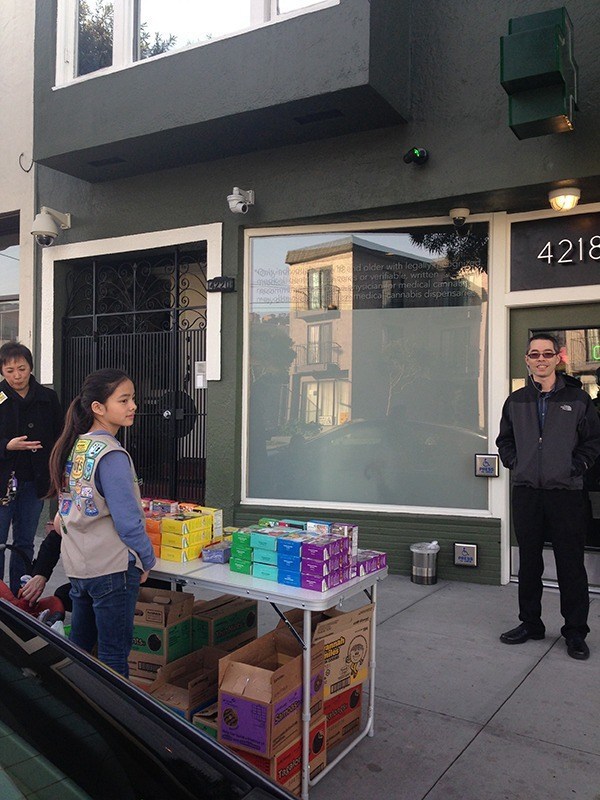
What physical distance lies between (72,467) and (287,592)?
1.13 meters

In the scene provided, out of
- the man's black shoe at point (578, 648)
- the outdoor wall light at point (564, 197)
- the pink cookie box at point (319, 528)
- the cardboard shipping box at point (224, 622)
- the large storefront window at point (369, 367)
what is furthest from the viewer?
the large storefront window at point (369, 367)

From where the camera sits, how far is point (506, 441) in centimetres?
487

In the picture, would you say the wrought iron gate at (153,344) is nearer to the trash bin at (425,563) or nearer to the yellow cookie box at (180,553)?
the trash bin at (425,563)

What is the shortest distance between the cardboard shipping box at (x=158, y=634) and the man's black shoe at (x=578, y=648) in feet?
8.53

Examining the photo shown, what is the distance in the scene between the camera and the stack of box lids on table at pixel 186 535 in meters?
3.49

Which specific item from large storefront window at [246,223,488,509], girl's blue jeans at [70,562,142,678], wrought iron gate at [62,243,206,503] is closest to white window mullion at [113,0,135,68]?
wrought iron gate at [62,243,206,503]

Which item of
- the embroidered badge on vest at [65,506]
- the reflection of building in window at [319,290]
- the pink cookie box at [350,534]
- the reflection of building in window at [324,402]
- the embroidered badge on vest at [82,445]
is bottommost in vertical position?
the pink cookie box at [350,534]

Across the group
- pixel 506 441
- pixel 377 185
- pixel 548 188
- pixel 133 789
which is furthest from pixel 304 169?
pixel 133 789

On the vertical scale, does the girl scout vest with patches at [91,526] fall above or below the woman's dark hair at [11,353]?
below

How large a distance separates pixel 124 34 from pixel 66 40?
2.84ft

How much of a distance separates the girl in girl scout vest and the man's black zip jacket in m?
2.78

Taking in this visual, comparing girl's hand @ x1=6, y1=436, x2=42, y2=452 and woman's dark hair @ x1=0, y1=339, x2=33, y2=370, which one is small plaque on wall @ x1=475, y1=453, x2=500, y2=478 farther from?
woman's dark hair @ x1=0, y1=339, x2=33, y2=370

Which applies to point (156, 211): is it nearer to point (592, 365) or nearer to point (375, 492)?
point (375, 492)

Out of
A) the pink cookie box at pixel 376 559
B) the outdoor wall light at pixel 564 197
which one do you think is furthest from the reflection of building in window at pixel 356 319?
the pink cookie box at pixel 376 559
